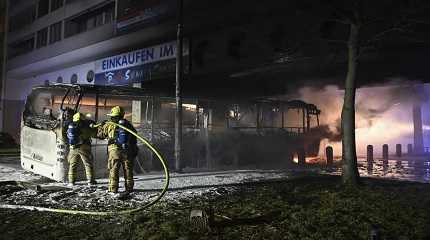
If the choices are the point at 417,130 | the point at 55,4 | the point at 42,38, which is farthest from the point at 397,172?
the point at 42,38

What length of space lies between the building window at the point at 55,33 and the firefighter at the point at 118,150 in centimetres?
2490

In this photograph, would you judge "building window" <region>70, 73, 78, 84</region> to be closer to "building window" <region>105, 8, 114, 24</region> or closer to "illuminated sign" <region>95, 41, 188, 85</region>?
"illuminated sign" <region>95, 41, 188, 85</region>

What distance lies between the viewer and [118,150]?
286 inches

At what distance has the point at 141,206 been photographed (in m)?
6.20

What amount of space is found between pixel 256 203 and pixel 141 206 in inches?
80.3

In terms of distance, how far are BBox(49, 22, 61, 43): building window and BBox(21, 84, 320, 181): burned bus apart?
65.0ft

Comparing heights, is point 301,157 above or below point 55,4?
below

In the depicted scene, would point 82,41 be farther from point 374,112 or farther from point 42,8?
point 374,112

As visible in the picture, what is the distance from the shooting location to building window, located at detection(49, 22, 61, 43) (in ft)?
96.1

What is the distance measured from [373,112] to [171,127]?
21832 millimetres

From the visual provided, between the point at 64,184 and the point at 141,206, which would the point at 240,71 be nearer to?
the point at 64,184

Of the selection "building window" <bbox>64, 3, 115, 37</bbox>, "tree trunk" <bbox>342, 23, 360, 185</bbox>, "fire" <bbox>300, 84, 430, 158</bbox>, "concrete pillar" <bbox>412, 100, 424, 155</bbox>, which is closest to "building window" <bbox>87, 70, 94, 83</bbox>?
"building window" <bbox>64, 3, 115, 37</bbox>

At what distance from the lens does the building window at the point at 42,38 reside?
31156 millimetres

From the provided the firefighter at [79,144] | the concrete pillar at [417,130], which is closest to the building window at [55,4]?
the firefighter at [79,144]
